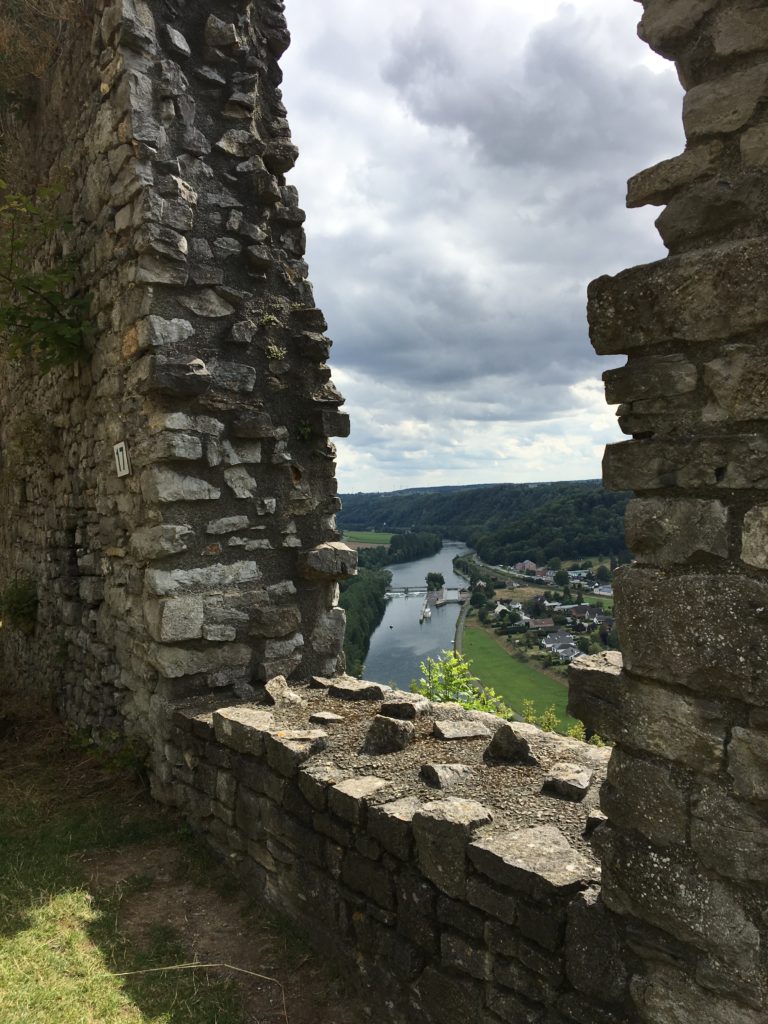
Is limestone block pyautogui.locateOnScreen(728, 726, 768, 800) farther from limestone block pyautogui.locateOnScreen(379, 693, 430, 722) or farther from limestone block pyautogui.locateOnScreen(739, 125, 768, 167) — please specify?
limestone block pyautogui.locateOnScreen(379, 693, 430, 722)

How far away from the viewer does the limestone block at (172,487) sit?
453 cm

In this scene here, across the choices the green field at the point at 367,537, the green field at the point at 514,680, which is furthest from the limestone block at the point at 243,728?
the green field at the point at 367,537

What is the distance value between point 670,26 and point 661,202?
0.49 meters

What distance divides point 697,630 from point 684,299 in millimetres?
935

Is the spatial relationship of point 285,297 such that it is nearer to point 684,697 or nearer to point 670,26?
point 670,26

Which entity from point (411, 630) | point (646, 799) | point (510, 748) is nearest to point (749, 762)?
point (646, 799)

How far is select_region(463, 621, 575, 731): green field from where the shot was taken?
62.0 ft

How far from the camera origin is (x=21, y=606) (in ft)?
22.3

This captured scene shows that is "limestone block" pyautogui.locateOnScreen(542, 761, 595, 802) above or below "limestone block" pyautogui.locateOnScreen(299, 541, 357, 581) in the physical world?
below

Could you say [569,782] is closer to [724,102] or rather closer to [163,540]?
[724,102]

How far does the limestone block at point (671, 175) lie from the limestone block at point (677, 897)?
6.24 ft

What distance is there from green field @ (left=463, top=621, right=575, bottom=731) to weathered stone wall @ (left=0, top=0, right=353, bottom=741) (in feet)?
44.1


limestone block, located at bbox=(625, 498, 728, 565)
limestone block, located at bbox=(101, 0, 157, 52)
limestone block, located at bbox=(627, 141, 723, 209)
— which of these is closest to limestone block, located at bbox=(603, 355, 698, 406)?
limestone block, located at bbox=(625, 498, 728, 565)

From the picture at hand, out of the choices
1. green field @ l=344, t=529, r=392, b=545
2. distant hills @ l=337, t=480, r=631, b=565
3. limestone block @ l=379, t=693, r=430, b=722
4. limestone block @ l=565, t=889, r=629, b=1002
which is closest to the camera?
limestone block @ l=565, t=889, r=629, b=1002
